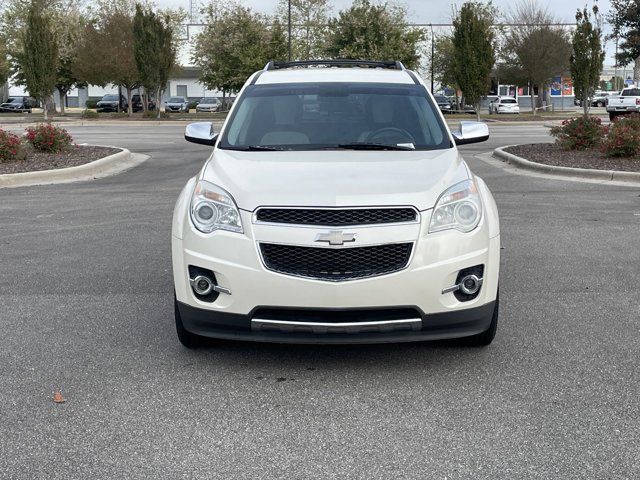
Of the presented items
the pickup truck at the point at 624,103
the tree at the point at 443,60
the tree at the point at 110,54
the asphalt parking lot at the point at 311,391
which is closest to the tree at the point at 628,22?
the pickup truck at the point at 624,103

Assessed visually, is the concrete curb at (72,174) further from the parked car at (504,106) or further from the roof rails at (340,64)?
the parked car at (504,106)

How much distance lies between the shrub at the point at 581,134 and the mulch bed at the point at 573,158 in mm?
158

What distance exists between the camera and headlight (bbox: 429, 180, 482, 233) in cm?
462

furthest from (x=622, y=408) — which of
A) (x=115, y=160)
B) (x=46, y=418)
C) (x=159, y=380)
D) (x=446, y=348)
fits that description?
(x=115, y=160)

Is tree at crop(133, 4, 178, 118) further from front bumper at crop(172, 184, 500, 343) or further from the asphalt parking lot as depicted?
front bumper at crop(172, 184, 500, 343)

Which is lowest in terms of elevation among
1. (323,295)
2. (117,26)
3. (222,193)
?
(323,295)

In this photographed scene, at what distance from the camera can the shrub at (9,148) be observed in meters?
16.1

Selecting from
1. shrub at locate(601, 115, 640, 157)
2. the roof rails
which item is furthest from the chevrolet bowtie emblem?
shrub at locate(601, 115, 640, 157)

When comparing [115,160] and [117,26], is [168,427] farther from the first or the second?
[117,26]

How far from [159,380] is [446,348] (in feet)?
5.89

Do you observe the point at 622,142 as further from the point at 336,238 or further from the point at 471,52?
the point at 471,52

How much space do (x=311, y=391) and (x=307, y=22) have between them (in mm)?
50980

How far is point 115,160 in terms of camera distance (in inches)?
711

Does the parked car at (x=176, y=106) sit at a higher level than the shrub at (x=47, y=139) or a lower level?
higher
